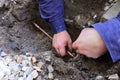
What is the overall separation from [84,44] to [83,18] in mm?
401

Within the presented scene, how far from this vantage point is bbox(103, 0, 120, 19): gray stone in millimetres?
1804

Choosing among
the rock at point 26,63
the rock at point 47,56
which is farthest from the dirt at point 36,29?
the rock at point 26,63

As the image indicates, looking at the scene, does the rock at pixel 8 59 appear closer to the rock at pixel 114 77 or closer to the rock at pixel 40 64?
the rock at pixel 40 64

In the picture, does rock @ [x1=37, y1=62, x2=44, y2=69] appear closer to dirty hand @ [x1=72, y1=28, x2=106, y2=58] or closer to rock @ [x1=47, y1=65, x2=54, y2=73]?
rock @ [x1=47, y1=65, x2=54, y2=73]

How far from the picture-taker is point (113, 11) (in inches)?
72.1

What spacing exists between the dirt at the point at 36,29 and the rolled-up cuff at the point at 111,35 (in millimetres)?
171

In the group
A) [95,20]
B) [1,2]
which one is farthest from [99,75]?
[1,2]

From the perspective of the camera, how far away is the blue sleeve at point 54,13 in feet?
5.98

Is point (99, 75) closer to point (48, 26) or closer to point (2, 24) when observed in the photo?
point (48, 26)

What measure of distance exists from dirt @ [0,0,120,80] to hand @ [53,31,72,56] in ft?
0.12

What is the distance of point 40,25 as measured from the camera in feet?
6.79

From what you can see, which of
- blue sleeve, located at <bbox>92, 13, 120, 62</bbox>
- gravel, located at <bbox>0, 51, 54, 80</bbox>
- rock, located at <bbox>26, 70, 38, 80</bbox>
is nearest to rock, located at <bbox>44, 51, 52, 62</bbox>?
gravel, located at <bbox>0, 51, 54, 80</bbox>

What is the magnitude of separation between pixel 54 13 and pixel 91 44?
0.38 metres

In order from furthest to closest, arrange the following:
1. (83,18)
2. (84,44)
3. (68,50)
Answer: (83,18), (68,50), (84,44)
